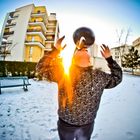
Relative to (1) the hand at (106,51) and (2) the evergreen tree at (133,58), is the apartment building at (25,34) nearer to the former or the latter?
(1) the hand at (106,51)

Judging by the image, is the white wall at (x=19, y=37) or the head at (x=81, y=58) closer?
the head at (x=81, y=58)

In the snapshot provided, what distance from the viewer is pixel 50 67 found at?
0.83 m

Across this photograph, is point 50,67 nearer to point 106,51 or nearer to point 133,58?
point 106,51

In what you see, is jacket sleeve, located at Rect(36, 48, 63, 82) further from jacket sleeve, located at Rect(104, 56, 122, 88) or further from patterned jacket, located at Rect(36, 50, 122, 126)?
jacket sleeve, located at Rect(104, 56, 122, 88)

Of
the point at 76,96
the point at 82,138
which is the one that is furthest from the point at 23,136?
the point at 76,96

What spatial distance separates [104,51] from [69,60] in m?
0.23

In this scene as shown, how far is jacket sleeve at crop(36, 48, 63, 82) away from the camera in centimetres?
83

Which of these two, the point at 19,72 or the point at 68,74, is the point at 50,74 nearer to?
the point at 68,74

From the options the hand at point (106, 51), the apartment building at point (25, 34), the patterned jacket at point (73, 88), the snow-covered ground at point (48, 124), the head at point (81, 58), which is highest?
the apartment building at point (25, 34)

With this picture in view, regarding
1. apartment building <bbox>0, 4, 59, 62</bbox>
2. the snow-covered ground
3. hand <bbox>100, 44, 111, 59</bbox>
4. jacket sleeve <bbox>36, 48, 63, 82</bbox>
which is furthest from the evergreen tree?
jacket sleeve <bbox>36, 48, 63, 82</bbox>

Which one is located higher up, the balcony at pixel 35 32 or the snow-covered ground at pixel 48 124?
the balcony at pixel 35 32

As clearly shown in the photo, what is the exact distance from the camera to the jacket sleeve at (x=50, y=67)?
83 cm

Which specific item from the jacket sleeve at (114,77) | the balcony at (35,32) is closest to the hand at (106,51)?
the jacket sleeve at (114,77)

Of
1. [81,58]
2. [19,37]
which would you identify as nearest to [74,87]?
[81,58]
